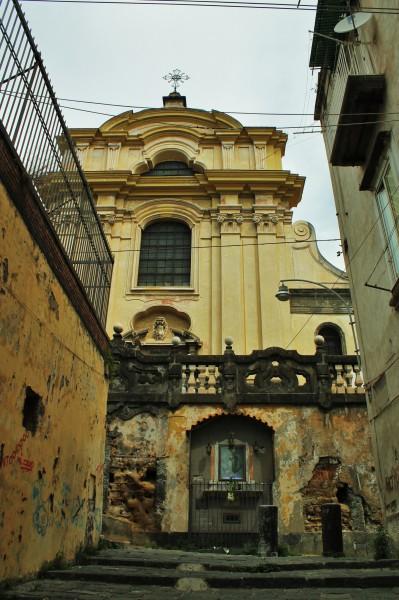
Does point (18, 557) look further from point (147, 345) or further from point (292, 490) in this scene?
point (147, 345)

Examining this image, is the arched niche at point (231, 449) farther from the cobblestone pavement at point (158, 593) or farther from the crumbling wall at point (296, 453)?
the cobblestone pavement at point (158, 593)

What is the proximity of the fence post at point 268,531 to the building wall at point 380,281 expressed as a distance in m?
1.88

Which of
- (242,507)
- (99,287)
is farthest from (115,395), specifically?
(99,287)

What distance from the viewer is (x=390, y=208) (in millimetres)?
6875

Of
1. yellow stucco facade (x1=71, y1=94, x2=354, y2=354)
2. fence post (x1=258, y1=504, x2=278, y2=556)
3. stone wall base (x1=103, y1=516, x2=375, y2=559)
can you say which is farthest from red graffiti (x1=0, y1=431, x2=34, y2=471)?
yellow stucco facade (x1=71, y1=94, x2=354, y2=354)

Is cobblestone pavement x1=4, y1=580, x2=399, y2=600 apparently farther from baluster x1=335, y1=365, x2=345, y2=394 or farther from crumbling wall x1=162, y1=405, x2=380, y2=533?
baluster x1=335, y1=365, x2=345, y2=394

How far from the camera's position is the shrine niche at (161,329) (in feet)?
57.3

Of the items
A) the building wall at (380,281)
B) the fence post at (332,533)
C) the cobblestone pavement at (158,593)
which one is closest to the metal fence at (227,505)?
the fence post at (332,533)

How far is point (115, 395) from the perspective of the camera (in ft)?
39.9

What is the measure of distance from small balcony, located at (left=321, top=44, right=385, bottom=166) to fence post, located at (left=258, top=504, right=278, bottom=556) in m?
5.24

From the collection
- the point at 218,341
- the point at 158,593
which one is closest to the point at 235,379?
the point at 218,341

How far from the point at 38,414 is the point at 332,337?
522 inches

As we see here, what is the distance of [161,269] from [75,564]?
537 inches

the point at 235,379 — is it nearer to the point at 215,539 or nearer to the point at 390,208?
the point at 215,539
